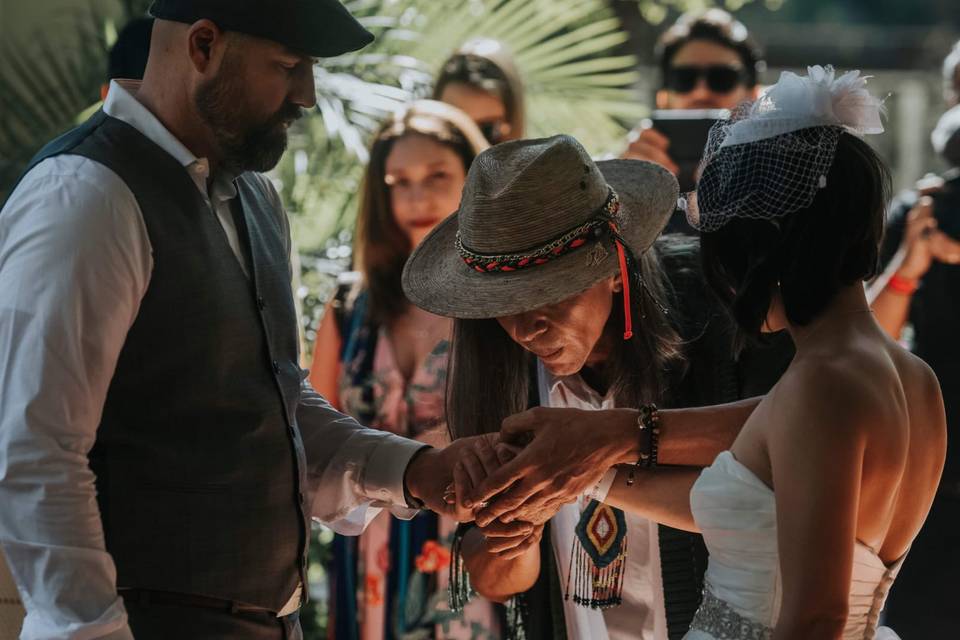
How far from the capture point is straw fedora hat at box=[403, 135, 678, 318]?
7.86 ft

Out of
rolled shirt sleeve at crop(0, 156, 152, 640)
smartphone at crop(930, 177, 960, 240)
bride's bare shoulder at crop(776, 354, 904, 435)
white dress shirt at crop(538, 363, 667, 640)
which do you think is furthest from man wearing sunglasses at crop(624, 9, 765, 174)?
rolled shirt sleeve at crop(0, 156, 152, 640)

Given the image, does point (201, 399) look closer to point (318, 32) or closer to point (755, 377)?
point (318, 32)

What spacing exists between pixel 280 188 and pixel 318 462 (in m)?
2.17

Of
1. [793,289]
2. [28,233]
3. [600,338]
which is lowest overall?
[600,338]

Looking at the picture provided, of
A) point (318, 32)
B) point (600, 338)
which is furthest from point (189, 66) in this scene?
point (600, 338)

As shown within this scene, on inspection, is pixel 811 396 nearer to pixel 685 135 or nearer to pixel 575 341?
pixel 575 341

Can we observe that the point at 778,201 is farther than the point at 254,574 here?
No

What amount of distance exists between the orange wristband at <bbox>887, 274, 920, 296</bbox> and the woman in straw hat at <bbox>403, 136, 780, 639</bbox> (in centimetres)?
130

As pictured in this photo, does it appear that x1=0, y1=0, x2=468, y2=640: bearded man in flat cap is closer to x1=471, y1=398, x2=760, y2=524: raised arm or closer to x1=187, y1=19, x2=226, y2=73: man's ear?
x1=187, y1=19, x2=226, y2=73: man's ear

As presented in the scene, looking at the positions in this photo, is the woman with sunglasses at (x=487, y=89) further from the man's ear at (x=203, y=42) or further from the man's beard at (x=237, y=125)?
the man's ear at (x=203, y=42)

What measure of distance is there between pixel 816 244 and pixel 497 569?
115cm

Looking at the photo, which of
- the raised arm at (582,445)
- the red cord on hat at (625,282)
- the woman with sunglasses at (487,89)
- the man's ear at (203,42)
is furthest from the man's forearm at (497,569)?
the woman with sunglasses at (487,89)

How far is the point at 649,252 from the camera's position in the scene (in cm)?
268

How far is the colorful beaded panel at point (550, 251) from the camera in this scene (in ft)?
7.95
